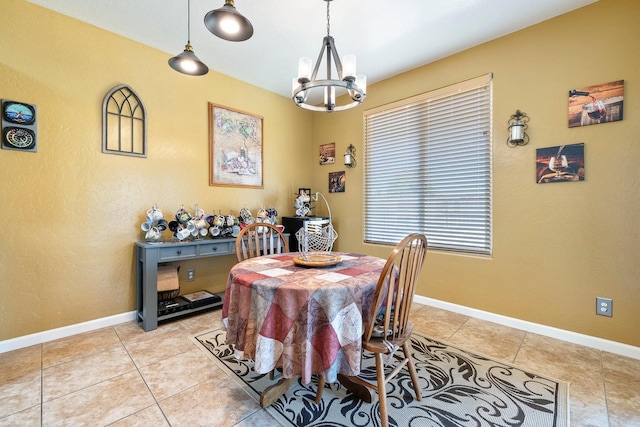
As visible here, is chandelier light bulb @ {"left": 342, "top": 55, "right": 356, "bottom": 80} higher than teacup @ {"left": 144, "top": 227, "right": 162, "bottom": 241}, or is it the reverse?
chandelier light bulb @ {"left": 342, "top": 55, "right": 356, "bottom": 80}

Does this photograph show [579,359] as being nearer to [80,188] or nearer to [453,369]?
[453,369]

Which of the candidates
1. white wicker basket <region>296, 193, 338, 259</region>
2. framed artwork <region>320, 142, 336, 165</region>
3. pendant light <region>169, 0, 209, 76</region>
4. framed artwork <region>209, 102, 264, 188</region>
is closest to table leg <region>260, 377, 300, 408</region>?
white wicker basket <region>296, 193, 338, 259</region>

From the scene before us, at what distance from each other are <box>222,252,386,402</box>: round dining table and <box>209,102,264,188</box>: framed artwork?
2.28 meters

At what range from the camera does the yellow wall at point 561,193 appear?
2012 mm

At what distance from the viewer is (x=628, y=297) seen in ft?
6.62

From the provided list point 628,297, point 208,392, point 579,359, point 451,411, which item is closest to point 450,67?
point 628,297

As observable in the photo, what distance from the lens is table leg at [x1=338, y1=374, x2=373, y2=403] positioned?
153 cm

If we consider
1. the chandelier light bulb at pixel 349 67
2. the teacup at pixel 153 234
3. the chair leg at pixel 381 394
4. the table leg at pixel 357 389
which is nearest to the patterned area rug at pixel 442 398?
the table leg at pixel 357 389

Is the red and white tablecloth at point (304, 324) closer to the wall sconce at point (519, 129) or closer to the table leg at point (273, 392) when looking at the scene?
the table leg at point (273, 392)

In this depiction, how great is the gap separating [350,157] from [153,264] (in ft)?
8.71

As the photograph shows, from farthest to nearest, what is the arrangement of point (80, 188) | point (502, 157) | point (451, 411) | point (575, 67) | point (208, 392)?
1. point (502, 157)
2. point (80, 188)
3. point (575, 67)
4. point (208, 392)
5. point (451, 411)

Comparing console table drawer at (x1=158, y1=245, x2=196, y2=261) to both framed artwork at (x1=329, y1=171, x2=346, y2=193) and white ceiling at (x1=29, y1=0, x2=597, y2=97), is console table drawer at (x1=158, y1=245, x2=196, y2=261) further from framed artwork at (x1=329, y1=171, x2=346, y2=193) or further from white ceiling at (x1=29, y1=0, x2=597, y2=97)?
framed artwork at (x1=329, y1=171, x2=346, y2=193)

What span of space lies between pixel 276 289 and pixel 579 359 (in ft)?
7.69

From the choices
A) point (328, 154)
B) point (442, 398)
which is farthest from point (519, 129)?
point (328, 154)
